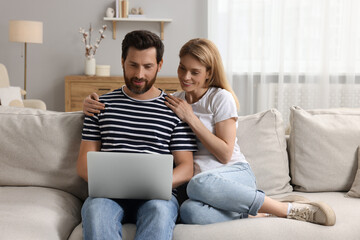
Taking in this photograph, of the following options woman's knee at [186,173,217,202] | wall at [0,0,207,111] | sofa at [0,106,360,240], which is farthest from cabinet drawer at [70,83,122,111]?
woman's knee at [186,173,217,202]

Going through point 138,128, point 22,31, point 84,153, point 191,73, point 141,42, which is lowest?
point 84,153

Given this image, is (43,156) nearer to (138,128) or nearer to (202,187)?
(138,128)

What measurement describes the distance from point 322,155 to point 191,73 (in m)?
0.70

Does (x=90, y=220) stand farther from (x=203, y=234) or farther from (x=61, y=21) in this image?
(x=61, y=21)

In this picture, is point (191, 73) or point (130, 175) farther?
point (191, 73)

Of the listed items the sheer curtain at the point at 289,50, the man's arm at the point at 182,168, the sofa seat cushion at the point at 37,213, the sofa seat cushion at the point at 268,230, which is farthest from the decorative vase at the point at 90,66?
the sofa seat cushion at the point at 268,230

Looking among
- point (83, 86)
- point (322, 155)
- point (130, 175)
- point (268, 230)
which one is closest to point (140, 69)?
point (130, 175)

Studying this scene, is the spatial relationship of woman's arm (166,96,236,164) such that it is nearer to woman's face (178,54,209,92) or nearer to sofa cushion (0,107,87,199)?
woman's face (178,54,209,92)

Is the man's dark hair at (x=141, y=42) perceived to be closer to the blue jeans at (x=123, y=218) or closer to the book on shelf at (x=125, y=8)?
the blue jeans at (x=123, y=218)

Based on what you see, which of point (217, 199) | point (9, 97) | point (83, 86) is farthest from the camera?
point (83, 86)

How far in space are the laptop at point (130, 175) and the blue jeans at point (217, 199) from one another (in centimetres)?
12

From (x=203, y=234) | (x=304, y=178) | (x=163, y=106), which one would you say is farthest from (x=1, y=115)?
(x=304, y=178)

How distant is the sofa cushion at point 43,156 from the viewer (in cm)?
201

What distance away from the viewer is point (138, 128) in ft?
6.18
